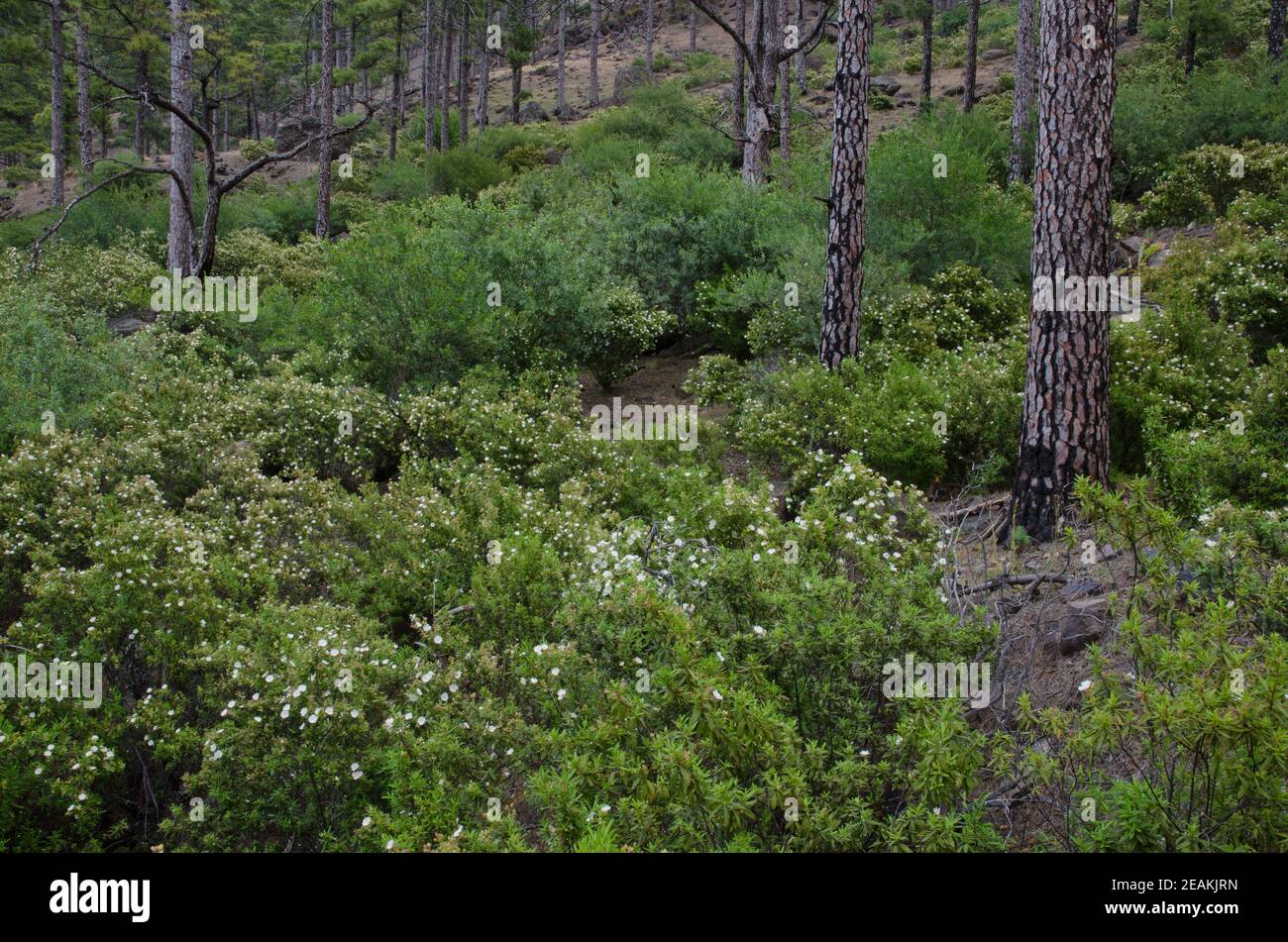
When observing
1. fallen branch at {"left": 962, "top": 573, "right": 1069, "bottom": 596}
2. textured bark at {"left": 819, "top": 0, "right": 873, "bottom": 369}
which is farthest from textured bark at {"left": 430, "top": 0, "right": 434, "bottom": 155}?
fallen branch at {"left": 962, "top": 573, "right": 1069, "bottom": 596}

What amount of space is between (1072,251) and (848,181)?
3167 mm

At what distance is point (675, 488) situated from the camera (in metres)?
7.31

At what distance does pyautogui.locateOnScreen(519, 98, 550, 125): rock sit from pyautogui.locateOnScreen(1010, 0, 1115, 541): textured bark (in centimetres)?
3899

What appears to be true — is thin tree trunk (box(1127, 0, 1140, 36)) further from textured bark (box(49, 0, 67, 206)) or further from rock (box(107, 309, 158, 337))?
textured bark (box(49, 0, 67, 206))

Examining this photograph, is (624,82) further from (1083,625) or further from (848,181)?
(1083,625)

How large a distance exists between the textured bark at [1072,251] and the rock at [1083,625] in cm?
173

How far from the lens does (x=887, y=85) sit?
118ft

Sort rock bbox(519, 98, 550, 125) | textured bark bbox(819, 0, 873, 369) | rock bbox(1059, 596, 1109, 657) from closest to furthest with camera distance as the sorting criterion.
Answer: rock bbox(1059, 596, 1109, 657) → textured bark bbox(819, 0, 873, 369) → rock bbox(519, 98, 550, 125)

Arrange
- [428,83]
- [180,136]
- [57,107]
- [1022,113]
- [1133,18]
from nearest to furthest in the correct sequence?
1. [180,136]
2. [1022,113]
3. [57,107]
4. [1133,18]
5. [428,83]

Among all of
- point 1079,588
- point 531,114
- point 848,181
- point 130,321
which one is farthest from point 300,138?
point 1079,588

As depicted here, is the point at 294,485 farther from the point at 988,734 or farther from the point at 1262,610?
the point at 1262,610

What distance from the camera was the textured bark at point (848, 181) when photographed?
29.9 ft

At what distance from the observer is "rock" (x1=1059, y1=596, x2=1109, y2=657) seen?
4.71 metres
